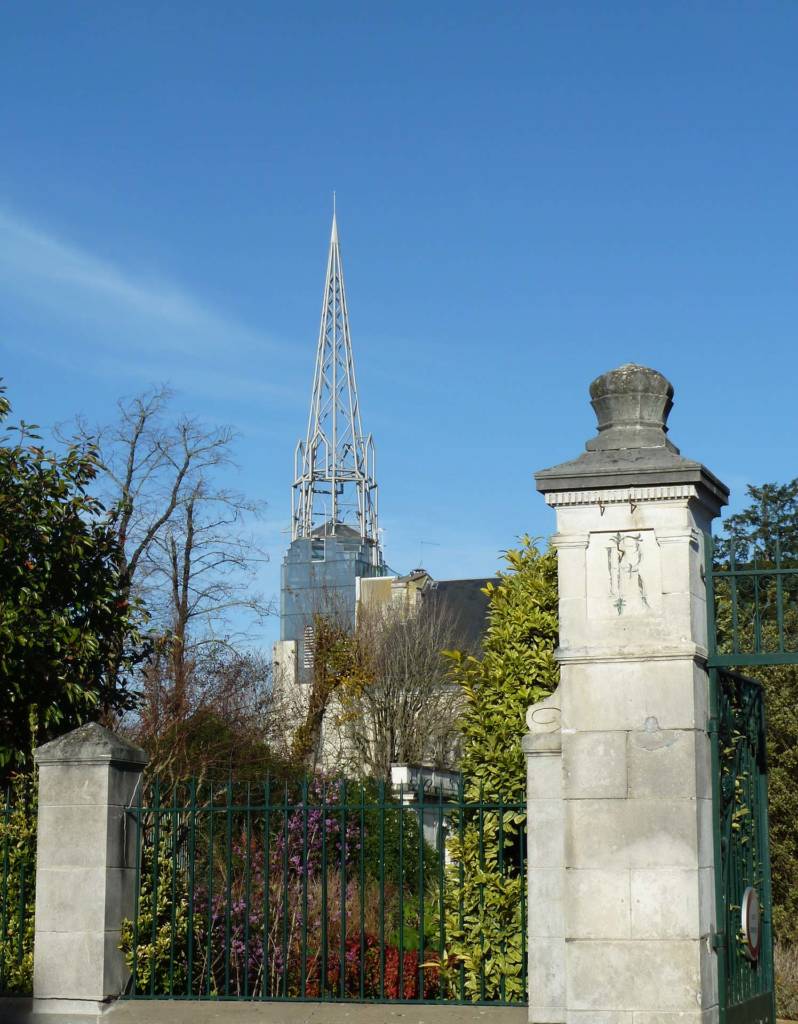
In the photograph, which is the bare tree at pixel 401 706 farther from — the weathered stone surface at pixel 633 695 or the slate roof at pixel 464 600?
the weathered stone surface at pixel 633 695

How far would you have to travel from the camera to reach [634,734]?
670 cm

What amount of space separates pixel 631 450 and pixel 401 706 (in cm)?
2653

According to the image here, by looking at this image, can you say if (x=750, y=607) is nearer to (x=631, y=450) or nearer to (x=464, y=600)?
(x=631, y=450)

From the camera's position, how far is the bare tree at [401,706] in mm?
32375

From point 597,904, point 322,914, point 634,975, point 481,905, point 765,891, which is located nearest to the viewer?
point 634,975

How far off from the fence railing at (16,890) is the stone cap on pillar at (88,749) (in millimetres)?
674

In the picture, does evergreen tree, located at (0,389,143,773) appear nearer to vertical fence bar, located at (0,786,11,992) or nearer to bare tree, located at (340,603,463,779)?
vertical fence bar, located at (0,786,11,992)

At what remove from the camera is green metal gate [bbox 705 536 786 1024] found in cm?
672

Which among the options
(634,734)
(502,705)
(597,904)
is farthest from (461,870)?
(634,734)

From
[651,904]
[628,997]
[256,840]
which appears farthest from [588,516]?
[256,840]

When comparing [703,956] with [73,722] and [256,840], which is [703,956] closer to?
[73,722]

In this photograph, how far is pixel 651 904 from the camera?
256 inches

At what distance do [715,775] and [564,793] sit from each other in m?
0.82

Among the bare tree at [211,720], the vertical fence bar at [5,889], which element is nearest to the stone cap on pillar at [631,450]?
the vertical fence bar at [5,889]
